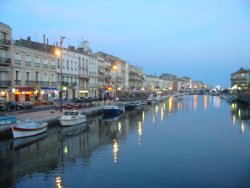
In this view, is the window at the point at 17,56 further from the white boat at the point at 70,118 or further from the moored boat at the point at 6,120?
the moored boat at the point at 6,120

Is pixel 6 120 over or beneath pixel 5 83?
beneath

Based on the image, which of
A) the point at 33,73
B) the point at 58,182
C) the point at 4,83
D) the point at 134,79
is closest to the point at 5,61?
the point at 4,83

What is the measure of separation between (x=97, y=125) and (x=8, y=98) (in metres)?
15.8

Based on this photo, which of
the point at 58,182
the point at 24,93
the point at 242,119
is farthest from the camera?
the point at 242,119

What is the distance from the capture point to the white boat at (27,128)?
3778cm

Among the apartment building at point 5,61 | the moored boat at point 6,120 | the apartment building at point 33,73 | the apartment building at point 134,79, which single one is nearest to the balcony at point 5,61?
the apartment building at point 5,61

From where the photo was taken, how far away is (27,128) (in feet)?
128

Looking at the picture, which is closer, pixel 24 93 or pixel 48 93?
pixel 24 93

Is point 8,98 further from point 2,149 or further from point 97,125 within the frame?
point 2,149

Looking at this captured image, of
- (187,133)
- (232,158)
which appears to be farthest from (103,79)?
(232,158)

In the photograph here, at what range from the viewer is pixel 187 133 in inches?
1821

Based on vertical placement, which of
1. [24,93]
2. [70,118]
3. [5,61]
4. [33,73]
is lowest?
[70,118]

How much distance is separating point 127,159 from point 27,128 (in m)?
13.6

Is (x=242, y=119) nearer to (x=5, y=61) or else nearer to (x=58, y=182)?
(x=5, y=61)
